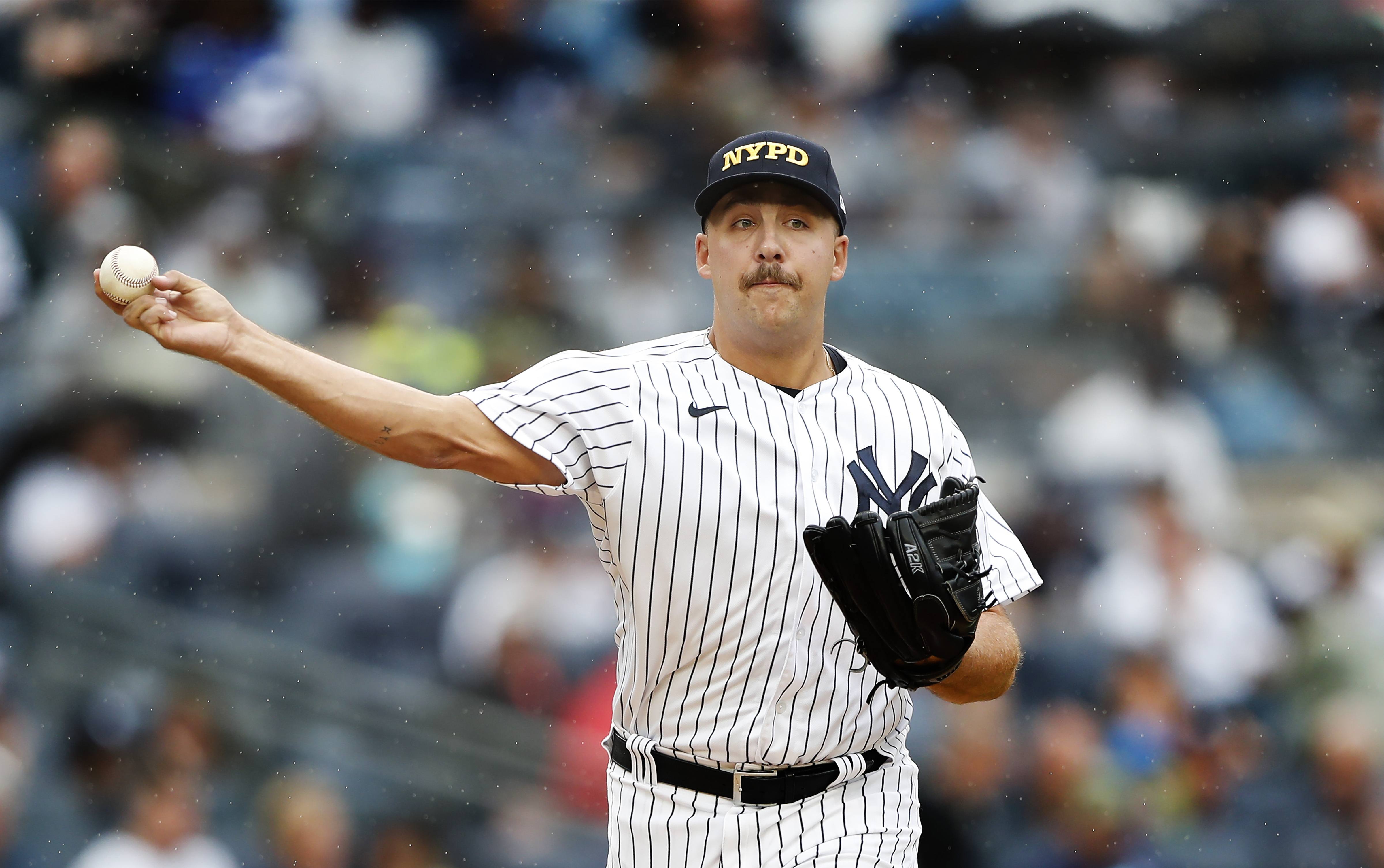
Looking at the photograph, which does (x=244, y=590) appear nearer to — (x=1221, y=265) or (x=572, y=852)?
(x=572, y=852)

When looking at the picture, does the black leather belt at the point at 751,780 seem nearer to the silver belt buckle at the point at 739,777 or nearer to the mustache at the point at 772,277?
the silver belt buckle at the point at 739,777

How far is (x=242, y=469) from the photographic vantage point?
5676mm

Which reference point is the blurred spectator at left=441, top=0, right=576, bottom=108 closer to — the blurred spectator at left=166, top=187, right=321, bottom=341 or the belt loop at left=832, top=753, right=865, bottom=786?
the blurred spectator at left=166, top=187, right=321, bottom=341

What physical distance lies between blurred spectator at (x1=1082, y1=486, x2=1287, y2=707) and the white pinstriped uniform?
3.27 m

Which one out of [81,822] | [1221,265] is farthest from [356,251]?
[1221,265]

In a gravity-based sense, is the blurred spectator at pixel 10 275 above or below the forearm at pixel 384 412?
above

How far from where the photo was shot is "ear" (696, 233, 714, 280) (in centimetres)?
262

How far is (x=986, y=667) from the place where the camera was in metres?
2.42

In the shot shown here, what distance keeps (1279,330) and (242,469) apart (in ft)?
15.8

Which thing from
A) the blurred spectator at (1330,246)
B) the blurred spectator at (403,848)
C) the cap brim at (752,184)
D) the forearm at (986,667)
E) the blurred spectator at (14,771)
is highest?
the blurred spectator at (1330,246)

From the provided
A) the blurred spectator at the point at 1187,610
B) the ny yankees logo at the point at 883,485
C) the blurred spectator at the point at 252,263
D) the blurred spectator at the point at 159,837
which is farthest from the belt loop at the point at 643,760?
the blurred spectator at the point at 252,263

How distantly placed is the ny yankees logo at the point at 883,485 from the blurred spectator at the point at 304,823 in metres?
3.44

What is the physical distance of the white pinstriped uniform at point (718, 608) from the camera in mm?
2283

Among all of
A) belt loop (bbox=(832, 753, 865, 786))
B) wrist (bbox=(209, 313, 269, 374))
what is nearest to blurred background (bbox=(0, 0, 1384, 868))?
belt loop (bbox=(832, 753, 865, 786))
